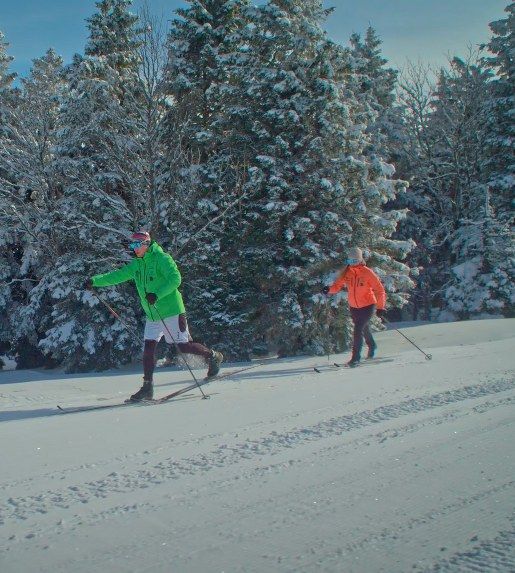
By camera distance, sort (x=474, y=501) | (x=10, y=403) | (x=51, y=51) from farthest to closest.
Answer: (x=51, y=51)
(x=10, y=403)
(x=474, y=501)

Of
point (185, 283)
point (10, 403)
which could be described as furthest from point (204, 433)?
point (185, 283)

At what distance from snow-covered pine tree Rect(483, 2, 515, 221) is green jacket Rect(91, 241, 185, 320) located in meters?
22.4

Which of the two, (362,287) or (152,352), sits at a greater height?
(362,287)

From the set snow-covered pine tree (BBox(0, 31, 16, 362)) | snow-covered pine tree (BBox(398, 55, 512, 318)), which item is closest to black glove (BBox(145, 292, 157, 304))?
snow-covered pine tree (BBox(0, 31, 16, 362))

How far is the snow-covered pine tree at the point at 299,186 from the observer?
587 inches

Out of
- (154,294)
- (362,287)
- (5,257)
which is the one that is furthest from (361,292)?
(5,257)

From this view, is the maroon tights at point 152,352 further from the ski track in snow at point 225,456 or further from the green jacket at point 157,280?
the ski track in snow at point 225,456

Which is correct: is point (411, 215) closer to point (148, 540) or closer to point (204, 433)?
point (204, 433)

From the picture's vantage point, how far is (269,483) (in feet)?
13.3

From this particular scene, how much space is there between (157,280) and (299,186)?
8499 mm

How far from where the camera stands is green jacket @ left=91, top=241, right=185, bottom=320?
7387 millimetres

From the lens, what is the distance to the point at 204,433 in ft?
17.6

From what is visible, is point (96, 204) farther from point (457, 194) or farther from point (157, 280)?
point (457, 194)

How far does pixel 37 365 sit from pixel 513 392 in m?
20.0
